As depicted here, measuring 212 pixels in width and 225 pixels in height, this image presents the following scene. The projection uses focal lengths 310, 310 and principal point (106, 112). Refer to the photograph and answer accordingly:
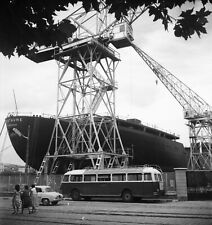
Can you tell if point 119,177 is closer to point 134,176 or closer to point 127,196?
point 134,176

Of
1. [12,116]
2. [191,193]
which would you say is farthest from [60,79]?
[191,193]

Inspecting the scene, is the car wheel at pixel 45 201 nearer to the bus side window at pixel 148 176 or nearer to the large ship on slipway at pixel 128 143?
the bus side window at pixel 148 176

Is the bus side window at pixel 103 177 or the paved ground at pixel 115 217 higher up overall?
the bus side window at pixel 103 177

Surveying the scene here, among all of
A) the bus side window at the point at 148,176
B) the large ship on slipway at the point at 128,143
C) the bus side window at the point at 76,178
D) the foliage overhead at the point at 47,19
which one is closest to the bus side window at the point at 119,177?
the bus side window at the point at 148,176

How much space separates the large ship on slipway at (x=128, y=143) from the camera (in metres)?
42.7

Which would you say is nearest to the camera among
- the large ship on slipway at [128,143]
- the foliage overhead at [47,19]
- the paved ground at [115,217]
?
the foliage overhead at [47,19]

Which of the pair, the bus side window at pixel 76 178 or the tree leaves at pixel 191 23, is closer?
the tree leaves at pixel 191 23

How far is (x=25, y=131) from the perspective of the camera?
42938 millimetres

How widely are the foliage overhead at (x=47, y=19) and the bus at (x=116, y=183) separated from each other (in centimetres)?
1924

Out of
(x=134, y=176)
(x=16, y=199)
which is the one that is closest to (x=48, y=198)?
(x=134, y=176)

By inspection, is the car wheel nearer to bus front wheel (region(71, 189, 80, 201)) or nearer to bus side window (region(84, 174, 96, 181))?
bus front wheel (region(71, 189, 80, 201))

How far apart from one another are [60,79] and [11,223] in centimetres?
2928

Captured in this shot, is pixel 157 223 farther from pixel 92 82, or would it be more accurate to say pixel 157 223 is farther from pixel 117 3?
pixel 92 82

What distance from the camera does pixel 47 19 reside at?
451cm
